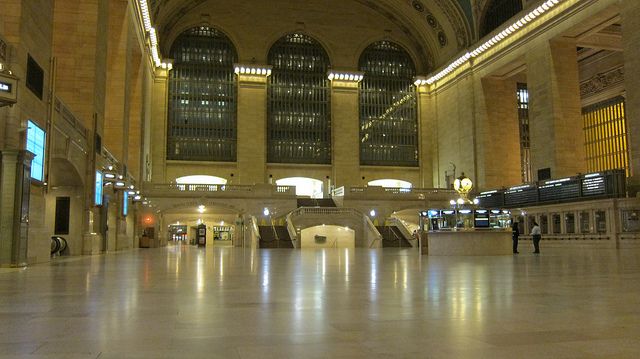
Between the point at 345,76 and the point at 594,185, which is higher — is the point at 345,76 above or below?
above

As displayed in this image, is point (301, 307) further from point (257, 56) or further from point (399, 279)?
point (257, 56)

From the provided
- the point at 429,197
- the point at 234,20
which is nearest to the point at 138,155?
the point at 234,20

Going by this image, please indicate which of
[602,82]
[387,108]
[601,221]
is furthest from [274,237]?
[602,82]

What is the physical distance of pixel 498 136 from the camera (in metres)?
37.5

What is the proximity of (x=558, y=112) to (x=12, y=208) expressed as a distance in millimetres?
26519

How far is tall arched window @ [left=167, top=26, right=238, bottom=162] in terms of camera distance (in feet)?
135

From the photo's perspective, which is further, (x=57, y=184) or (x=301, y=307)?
(x=57, y=184)

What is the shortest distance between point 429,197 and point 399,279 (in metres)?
30.1

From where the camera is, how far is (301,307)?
4.81 m

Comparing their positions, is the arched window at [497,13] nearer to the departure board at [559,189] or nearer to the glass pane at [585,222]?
the departure board at [559,189]

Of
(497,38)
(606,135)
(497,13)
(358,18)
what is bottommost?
(606,135)

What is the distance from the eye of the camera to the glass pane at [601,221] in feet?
81.5

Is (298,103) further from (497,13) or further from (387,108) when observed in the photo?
(497,13)

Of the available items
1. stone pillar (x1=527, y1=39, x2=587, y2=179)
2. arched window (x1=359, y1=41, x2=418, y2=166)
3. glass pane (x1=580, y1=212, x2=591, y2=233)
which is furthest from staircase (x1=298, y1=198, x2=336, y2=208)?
glass pane (x1=580, y1=212, x2=591, y2=233)
